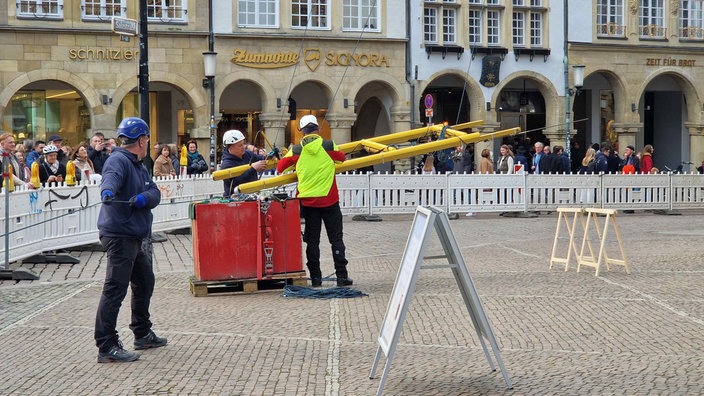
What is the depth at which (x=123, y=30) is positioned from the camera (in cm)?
1897

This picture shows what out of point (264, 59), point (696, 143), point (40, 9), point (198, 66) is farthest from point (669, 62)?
point (40, 9)

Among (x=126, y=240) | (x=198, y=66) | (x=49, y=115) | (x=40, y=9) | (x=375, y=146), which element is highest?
(x=40, y=9)

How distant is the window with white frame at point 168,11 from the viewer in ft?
108

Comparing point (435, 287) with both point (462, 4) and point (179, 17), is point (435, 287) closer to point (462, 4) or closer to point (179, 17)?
point (179, 17)

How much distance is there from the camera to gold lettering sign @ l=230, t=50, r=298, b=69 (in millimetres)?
34000

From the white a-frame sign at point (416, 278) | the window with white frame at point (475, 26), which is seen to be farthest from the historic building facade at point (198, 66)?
the white a-frame sign at point (416, 278)

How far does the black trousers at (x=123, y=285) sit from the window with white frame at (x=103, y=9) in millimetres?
23433

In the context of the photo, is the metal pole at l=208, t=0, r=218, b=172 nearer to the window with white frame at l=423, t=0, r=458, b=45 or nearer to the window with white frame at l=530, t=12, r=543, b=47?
the window with white frame at l=423, t=0, r=458, b=45

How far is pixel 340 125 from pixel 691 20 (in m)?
13.8

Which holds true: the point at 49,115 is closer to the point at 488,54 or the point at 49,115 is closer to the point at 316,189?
the point at 488,54

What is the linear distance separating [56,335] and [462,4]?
2857cm

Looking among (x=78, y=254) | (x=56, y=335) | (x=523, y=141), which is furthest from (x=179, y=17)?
(x=56, y=335)

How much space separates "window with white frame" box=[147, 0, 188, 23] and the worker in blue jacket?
23799 mm

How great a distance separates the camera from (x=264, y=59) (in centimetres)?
3428
